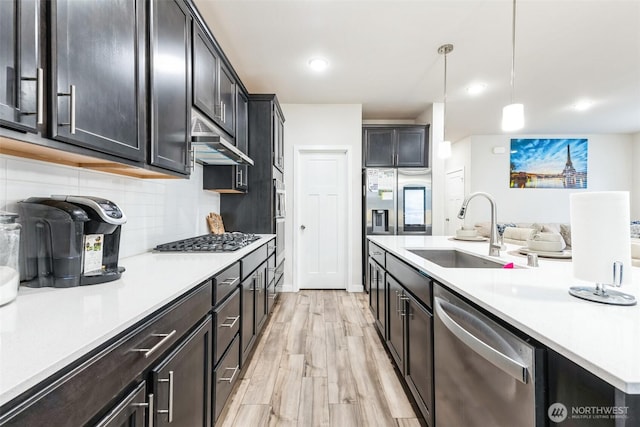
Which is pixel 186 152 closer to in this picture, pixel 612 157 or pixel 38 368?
pixel 38 368

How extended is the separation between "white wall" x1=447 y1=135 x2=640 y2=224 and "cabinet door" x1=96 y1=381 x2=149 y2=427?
272 inches

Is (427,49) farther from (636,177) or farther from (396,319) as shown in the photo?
(636,177)

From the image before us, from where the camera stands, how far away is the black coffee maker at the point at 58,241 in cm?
98

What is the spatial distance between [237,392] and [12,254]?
4.69 ft

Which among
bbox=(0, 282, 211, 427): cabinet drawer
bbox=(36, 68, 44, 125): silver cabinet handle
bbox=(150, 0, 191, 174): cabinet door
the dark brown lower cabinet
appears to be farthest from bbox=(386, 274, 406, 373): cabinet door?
bbox=(36, 68, 44, 125): silver cabinet handle

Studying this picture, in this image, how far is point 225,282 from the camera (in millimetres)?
1507

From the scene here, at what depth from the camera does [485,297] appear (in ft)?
3.00

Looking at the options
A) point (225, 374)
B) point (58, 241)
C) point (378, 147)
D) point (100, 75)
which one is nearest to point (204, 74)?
point (100, 75)

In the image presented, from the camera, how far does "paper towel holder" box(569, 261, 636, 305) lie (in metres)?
0.76

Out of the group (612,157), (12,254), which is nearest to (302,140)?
(12,254)

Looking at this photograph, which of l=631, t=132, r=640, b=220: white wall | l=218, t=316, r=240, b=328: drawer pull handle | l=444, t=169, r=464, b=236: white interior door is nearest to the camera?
l=218, t=316, r=240, b=328: drawer pull handle

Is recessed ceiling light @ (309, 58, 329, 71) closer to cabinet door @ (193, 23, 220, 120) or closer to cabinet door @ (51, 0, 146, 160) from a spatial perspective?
cabinet door @ (193, 23, 220, 120)

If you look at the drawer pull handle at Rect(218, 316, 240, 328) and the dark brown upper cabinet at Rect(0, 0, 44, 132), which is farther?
the drawer pull handle at Rect(218, 316, 240, 328)

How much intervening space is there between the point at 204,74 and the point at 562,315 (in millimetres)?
2248
